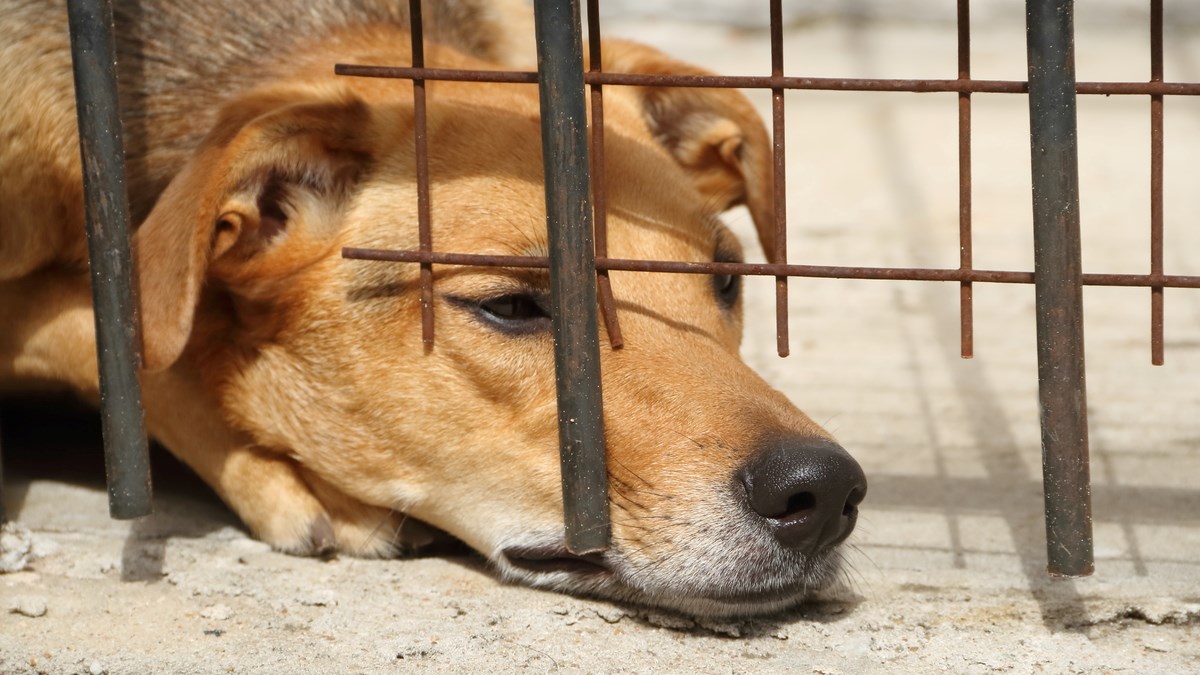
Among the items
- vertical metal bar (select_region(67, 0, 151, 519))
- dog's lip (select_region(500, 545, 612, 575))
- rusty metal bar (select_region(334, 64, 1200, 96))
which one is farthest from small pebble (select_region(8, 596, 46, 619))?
rusty metal bar (select_region(334, 64, 1200, 96))

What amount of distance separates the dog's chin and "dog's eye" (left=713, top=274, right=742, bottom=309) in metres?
0.80

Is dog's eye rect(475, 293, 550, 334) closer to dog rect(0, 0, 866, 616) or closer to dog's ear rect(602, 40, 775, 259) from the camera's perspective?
dog rect(0, 0, 866, 616)

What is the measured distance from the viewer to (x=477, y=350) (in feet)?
9.93

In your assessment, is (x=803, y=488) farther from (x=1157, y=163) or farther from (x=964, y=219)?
(x=1157, y=163)

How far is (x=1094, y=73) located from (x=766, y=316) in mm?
3340

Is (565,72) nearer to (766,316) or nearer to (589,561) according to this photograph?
(589,561)

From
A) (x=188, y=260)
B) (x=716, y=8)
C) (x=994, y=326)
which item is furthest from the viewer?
(x=716, y=8)

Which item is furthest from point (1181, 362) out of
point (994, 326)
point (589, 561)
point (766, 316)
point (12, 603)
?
point (12, 603)

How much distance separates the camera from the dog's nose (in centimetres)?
263

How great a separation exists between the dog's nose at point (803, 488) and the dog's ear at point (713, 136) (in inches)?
51.9

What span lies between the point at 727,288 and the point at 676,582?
98 centimetres

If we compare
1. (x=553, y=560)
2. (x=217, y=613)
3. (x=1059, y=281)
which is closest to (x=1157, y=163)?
(x=1059, y=281)

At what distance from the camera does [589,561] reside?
2.91 m

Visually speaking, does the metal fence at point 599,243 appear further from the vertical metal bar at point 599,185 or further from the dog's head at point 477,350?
the dog's head at point 477,350
